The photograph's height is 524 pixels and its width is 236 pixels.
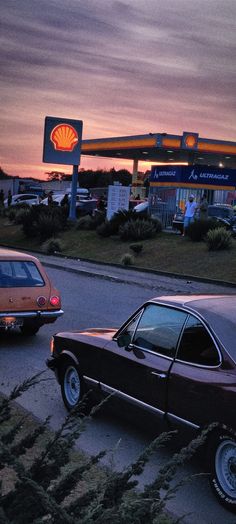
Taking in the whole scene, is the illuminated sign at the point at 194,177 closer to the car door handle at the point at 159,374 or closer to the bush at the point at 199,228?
the bush at the point at 199,228

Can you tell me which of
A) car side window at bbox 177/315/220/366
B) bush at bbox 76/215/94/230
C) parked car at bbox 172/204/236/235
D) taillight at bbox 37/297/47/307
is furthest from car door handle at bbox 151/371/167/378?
bush at bbox 76/215/94/230

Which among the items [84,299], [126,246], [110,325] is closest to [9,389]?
[110,325]

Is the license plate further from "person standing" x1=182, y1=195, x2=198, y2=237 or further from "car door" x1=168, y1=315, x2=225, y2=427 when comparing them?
"person standing" x1=182, y1=195, x2=198, y2=237

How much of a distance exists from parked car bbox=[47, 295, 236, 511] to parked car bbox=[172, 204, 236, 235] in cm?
2359

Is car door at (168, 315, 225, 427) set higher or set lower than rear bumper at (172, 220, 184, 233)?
higher

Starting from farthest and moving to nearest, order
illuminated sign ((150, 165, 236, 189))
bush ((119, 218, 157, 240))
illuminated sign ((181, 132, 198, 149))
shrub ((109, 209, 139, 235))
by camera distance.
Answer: illuminated sign ((181, 132, 198, 149)) → illuminated sign ((150, 165, 236, 189)) → shrub ((109, 209, 139, 235)) → bush ((119, 218, 157, 240))

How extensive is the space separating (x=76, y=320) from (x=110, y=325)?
89 cm

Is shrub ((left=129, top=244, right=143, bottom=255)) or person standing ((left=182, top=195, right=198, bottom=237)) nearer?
shrub ((left=129, top=244, right=143, bottom=255))

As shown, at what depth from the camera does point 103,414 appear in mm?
6809

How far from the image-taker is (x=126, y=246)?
28672mm

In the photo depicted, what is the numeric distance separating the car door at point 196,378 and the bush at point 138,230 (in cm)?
2368

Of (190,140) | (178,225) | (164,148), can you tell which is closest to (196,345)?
(178,225)

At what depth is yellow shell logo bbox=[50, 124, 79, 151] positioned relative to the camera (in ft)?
132

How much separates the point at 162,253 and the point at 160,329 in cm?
2012
